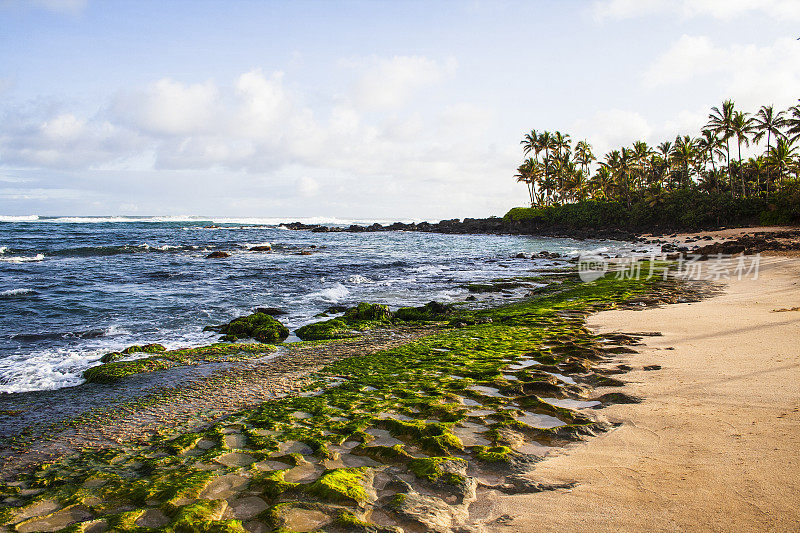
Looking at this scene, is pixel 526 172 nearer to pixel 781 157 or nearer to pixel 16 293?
pixel 781 157

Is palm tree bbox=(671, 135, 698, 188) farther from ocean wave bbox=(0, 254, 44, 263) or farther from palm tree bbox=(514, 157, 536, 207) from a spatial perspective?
ocean wave bbox=(0, 254, 44, 263)

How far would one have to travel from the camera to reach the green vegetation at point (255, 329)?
12062 millimetres

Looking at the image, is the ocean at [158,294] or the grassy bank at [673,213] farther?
the grassy bank at [673,213]

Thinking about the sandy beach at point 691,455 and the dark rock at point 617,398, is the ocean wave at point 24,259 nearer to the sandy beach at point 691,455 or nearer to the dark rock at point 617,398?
the dark rock at point 617,398

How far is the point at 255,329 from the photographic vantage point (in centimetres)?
1235

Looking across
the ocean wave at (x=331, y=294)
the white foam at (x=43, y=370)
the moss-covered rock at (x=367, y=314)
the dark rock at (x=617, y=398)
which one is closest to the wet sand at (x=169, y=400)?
the white foam at (x=43, y=370)

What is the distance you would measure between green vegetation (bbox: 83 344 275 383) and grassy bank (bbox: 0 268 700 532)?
2.76m

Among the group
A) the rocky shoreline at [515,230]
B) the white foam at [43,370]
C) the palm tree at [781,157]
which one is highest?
the palm tree at [781,157]

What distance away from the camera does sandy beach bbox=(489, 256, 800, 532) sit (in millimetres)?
3609

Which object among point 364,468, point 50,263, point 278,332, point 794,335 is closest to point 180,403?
point 364,468

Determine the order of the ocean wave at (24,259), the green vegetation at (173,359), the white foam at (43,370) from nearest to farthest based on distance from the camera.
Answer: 1. the white foam at (43,370)
2. the green vegetation at (173,359)
3. the ocean wave at (24,259)

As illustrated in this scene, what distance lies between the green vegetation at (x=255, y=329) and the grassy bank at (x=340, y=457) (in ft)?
12.7

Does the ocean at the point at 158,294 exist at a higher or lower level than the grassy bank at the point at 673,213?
lower

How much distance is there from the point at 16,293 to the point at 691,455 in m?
24.1
